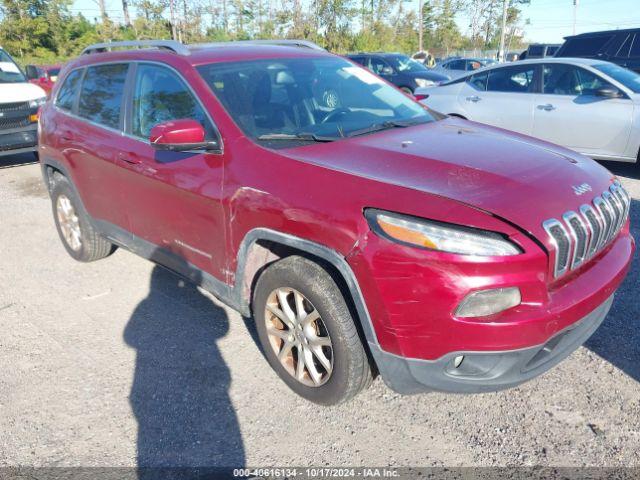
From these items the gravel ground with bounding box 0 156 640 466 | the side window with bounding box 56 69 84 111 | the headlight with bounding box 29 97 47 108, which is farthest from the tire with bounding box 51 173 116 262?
the headlight with bounding box 29 97 47 108

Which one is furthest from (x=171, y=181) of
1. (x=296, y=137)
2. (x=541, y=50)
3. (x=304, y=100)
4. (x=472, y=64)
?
(x=472, y=64)

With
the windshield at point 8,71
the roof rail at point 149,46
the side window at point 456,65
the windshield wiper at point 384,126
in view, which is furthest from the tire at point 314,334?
the side window at point 456,65

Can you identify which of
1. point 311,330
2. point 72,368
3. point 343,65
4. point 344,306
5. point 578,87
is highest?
point 343,65

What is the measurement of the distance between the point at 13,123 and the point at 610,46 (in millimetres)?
11023

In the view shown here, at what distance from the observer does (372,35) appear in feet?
143

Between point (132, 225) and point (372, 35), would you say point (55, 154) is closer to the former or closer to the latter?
point (132, 225)

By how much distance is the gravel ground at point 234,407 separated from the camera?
249cm

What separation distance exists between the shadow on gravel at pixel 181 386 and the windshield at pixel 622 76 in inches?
236

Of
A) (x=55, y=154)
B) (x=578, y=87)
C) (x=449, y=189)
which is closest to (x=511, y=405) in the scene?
(x=449, y=189)

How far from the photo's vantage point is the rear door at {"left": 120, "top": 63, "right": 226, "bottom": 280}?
9.83 feet

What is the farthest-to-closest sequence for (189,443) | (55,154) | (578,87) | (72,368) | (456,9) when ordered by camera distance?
(456,9) → (578,87) → (55,154) → (72,368) → (189,443)

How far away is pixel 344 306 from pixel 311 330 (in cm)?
31

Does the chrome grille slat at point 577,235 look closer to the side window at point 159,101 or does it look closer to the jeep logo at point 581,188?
the jeep logo at point 581,188

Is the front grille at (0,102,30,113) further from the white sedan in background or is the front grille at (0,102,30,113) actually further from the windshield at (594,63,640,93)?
the windshield at (594,63,640,93)
